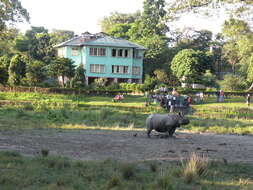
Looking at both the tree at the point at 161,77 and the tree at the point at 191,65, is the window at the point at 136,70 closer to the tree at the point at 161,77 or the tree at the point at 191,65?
the tree at the point at 161,77

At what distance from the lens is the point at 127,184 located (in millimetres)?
8109

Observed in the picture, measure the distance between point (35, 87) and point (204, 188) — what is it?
37.5 metres

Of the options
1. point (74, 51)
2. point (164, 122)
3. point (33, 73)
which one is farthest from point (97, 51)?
point (164, 122)

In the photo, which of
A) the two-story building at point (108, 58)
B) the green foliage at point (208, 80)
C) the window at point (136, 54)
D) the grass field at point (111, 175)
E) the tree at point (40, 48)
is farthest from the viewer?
the tree at point (40, 48)

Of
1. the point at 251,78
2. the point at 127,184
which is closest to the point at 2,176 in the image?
the point at 127,184

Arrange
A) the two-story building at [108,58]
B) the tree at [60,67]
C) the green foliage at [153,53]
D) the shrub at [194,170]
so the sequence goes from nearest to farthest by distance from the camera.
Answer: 1. the shrub at [194,170]
2. the tree at [60,67]
3. the two-story building at [108,58]
4. the green foliage at [153,53]

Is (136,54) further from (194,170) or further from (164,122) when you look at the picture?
(194,170)

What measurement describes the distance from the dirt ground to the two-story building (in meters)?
43.9

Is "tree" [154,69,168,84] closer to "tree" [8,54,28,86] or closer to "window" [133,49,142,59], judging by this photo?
"window" [133,49,142,59]

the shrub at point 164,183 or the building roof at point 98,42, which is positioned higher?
the building roof at point 98,42

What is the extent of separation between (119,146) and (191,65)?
1763 inches

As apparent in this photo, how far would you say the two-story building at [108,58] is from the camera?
59.6 m

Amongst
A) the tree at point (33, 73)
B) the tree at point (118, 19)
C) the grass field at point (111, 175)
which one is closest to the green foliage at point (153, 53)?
the tree at point (33, 73)

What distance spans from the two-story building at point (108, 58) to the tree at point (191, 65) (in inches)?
261
